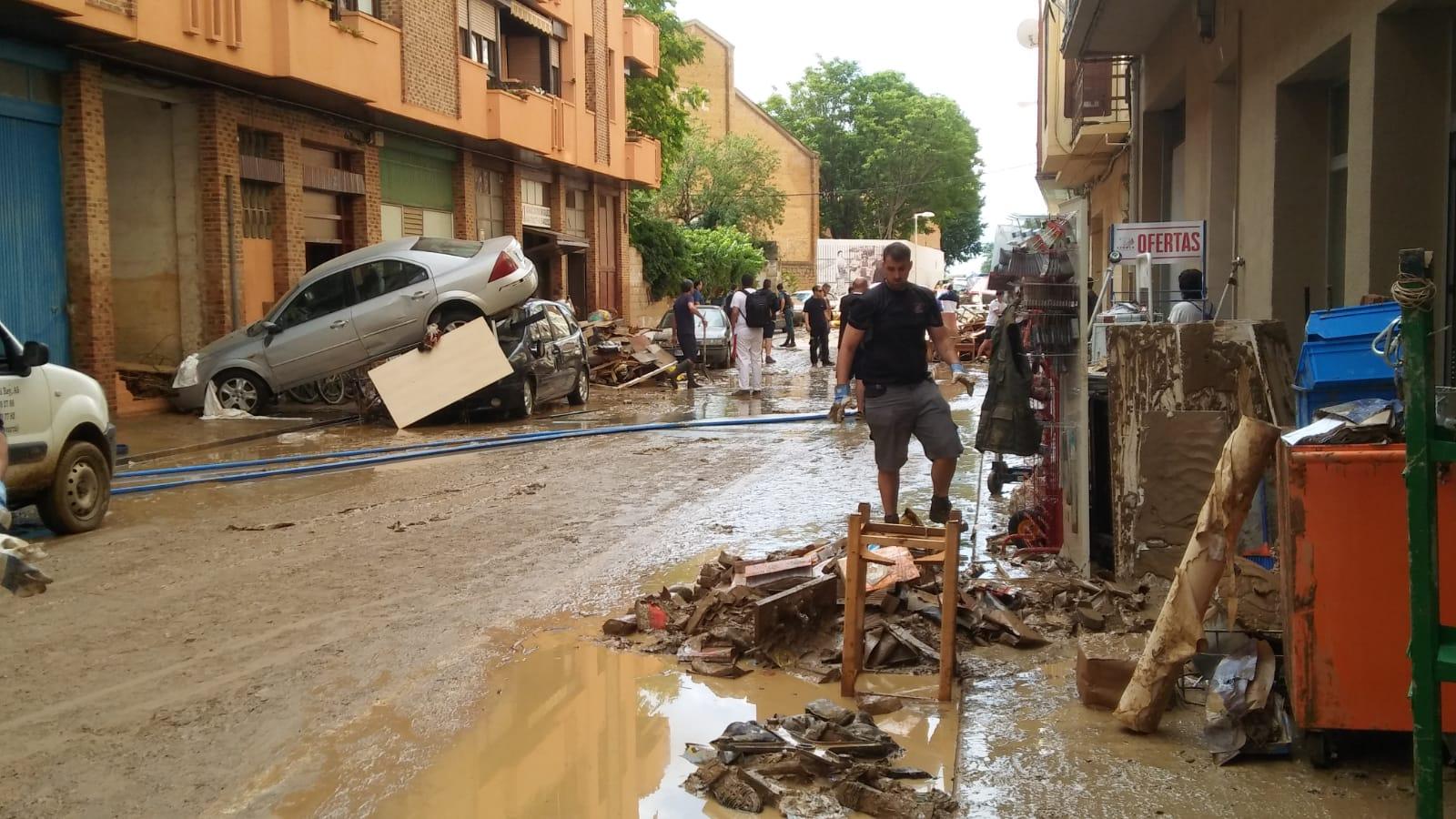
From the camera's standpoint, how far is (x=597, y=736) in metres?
5.06

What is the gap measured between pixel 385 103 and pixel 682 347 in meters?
6.75

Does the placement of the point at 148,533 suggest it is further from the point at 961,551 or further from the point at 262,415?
the point at 262,415

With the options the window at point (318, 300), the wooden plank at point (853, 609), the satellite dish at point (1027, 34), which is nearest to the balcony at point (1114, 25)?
the window at point (318, 300)

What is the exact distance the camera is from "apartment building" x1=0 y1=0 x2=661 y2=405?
16.6 meters

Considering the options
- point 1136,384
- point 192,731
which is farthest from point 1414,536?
point 192,731

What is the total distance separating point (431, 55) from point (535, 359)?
10014 millimetres

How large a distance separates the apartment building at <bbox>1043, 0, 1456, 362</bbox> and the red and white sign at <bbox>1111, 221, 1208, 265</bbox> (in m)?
0.44

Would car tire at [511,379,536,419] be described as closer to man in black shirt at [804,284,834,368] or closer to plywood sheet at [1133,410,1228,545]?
man in black shirt at [804,284,834,368]

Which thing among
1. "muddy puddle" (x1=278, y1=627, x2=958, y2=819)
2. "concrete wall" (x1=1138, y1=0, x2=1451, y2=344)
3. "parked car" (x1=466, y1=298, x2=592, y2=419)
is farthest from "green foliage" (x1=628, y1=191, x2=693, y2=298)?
"muddy puddle" (x1=278, y1=627, x2=958, y2=819)

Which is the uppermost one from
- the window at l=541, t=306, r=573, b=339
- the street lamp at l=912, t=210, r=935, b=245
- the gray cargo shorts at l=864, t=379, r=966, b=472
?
the street lamp at l=912, t=210, r=935, b=245

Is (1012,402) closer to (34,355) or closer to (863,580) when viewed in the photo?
(863,580)

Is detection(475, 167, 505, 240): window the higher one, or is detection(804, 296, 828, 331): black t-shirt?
detection(475, 167, 505, 240): window

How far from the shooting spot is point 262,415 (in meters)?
17.6

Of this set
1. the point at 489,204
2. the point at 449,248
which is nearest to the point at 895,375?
the point at 449,248
